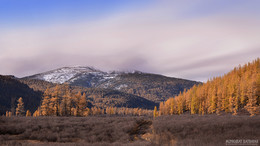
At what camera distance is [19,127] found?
1875 cm

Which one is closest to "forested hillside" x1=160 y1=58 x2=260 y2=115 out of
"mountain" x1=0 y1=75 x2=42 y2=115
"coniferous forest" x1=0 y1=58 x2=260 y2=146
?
"coniferous forest" x1=0 y1=58 x2=260 y2=146

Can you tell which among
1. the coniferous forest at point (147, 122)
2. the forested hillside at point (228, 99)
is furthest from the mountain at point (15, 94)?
the forested hillside at point (228, 99)

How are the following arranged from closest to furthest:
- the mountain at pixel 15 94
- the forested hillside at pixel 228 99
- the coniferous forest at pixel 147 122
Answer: the coniferous forest at pixel 147 122 < the forested hillside at pixel 228 99 < the mountain at pixel 15 94

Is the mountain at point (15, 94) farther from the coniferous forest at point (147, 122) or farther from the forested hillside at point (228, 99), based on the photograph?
the forested hillside at point (228, 99)

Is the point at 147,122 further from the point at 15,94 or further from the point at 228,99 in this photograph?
the point at 15,94

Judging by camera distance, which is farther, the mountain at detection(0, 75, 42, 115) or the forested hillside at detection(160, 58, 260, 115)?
the mountain at detection(0, 75, 42, 115)

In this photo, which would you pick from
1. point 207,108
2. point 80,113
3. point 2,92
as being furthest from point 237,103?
point 2,92

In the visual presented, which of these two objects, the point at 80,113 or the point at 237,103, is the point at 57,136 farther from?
the point at 237,103

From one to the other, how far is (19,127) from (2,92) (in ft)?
476

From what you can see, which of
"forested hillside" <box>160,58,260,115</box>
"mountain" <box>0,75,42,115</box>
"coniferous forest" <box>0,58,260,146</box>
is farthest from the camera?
"mountain" <box>0,75,42,115</box>

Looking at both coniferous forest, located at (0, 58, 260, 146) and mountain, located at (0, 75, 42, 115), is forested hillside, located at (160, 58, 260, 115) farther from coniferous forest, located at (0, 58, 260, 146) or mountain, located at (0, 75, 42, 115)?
mountain, located at (0, 75, 42, 115)

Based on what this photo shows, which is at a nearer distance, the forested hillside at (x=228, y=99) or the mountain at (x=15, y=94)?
the forested hillside at (x=228, y=99)

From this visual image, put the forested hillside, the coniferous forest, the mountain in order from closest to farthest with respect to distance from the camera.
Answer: the coniferous forest
the forested hillside
the mountain

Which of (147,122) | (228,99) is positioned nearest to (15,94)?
(228,99)
